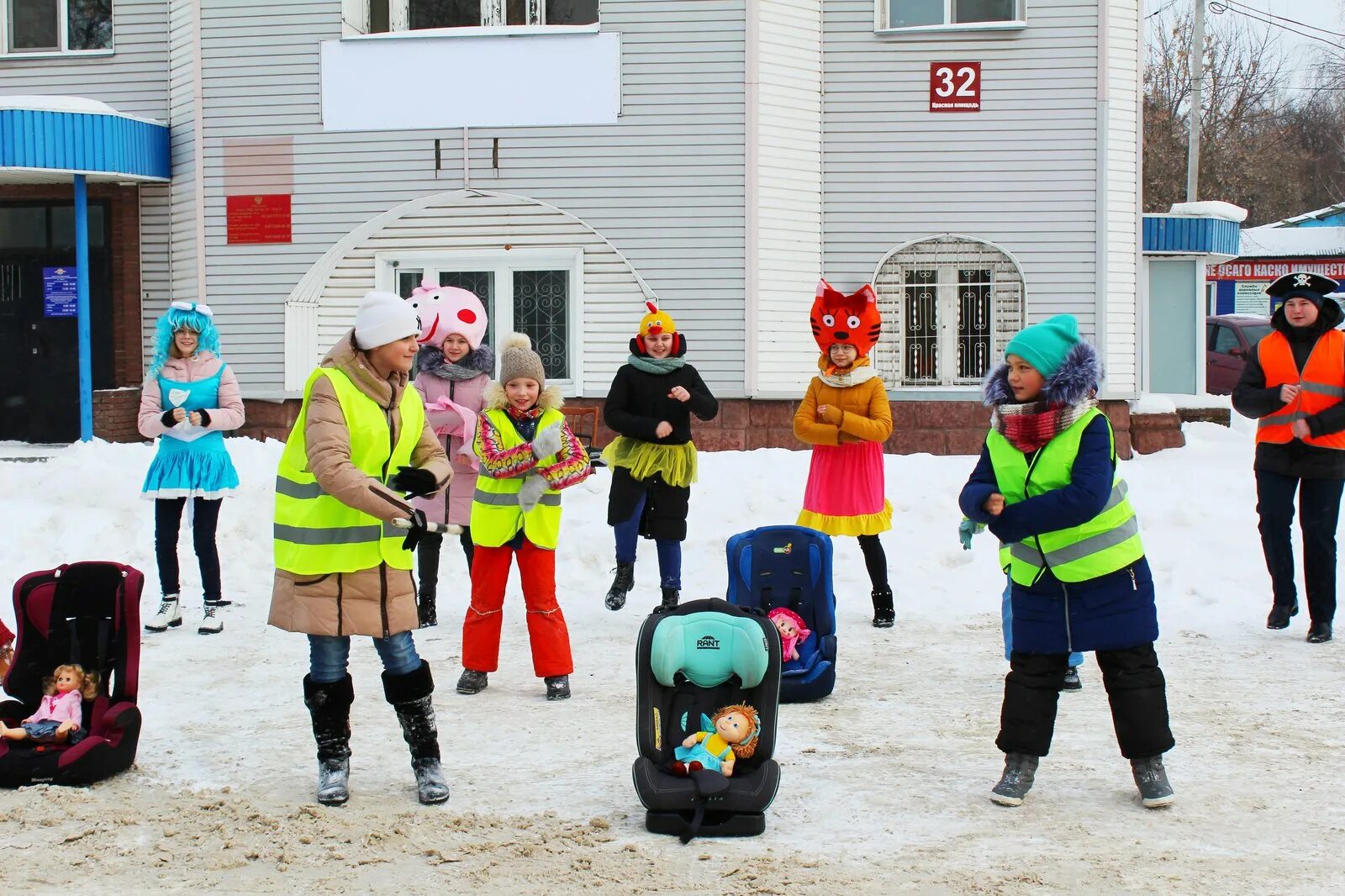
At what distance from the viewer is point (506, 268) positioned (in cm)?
1555

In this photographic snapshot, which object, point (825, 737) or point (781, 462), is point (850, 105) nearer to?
point (781, 462)

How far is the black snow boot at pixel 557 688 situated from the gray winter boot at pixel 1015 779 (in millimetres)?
2330

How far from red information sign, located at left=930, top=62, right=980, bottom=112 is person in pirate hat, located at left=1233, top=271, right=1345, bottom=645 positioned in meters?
7.05

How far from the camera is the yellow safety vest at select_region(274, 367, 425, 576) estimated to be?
16.7 ft

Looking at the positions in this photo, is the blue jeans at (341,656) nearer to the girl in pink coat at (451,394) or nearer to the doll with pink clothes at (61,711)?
the doll with pink clothes at (61,711)

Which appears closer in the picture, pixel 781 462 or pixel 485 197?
pixel 781 462

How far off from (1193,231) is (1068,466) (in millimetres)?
13542

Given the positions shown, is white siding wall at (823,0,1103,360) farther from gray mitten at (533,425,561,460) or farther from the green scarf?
gray mitten at (533,425,561,460)

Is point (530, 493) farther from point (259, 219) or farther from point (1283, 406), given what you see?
point (259, 219)

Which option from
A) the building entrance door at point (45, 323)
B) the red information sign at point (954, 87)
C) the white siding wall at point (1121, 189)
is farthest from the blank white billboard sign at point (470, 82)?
the white siding wall at point (1121, 189)

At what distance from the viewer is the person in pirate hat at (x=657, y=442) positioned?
8.74 meters

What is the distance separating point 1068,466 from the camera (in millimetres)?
5105

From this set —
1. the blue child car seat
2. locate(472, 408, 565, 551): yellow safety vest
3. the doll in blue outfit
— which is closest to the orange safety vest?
the blue child car seat

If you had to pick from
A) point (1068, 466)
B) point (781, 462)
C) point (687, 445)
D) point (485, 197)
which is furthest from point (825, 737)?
point (485, 197)
